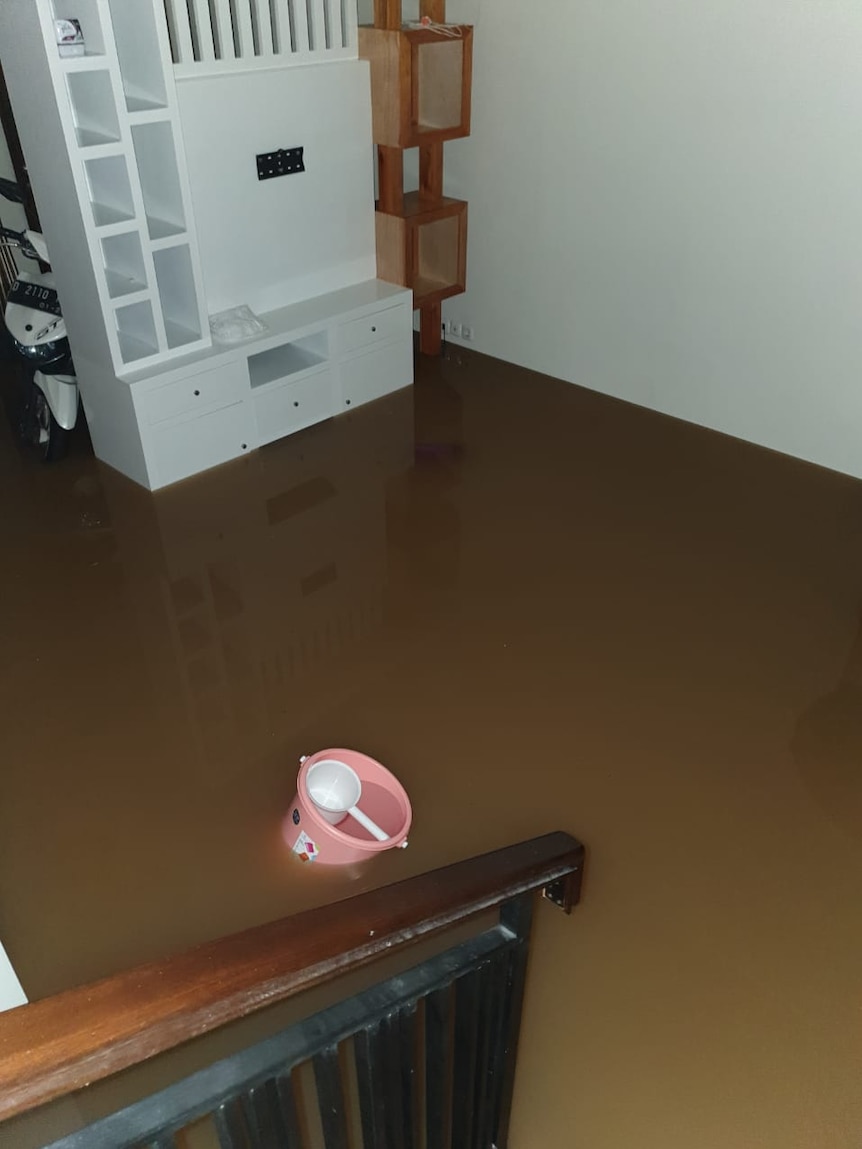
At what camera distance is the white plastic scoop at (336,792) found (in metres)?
2.22

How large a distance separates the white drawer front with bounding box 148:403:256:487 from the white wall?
1611 mm

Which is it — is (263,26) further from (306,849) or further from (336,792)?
(306,849)

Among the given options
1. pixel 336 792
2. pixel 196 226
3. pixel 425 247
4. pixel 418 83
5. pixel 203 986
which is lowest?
pixel 336 792

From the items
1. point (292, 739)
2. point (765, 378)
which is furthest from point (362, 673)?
point (765, 378)

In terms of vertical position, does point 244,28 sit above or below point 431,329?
above

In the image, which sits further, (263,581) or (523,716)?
(263,581)

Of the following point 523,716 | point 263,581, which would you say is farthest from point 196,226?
point 523,716

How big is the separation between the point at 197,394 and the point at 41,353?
76 centimetres

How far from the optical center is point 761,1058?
180 cm

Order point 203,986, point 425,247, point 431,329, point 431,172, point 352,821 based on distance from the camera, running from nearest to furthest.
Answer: point 203,986 < point 352,821 < point 431,172 < point 425,247 < point 431,329

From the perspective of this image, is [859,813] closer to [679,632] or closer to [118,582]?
[679,632]

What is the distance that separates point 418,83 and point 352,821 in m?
3.28

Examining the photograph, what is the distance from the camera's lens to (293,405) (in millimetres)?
4016

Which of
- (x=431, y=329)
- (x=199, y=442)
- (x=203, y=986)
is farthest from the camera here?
(x=431, y=329)
